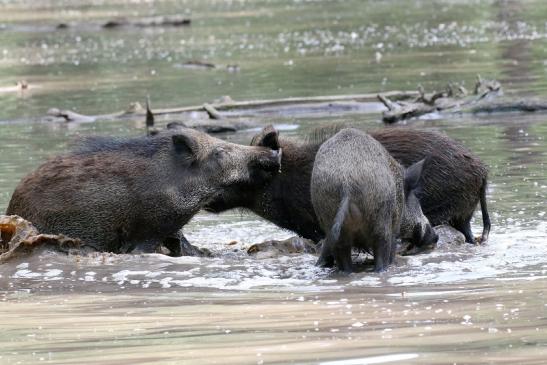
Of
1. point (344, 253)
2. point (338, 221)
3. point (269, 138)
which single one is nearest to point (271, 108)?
point (269, 138)

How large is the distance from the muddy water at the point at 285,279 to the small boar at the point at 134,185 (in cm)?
42

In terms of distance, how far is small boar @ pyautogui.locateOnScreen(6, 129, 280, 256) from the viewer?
9.39 m

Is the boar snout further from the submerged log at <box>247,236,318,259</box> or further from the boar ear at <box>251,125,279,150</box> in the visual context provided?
the submerged log at <box>247,236,318,259</box>

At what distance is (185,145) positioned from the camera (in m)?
9.77

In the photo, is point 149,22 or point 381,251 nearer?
point 381,251

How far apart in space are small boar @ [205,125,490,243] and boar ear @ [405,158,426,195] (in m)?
0.67

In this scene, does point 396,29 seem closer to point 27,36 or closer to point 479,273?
point 27,36

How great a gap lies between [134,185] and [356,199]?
6.67ft

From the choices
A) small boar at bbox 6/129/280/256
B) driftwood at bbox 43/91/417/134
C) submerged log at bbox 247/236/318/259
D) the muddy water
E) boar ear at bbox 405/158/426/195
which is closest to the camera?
the muddy water

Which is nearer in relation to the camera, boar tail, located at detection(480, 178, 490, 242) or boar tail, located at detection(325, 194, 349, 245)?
boar tail, located at detection(325, 194, 349, 245)

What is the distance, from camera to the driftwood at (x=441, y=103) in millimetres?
16516

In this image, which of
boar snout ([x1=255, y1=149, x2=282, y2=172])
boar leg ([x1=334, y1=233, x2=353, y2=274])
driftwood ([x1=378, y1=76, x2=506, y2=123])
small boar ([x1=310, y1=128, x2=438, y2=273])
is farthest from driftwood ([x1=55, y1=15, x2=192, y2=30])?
boar leg ([x1=334, y1=233, x2=353, y2=274])

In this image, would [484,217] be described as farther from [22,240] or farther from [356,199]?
[22,240]

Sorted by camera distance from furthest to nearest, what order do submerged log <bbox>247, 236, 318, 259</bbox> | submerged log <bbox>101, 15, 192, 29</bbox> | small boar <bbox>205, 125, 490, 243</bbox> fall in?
submerged log <bbox>101, 15, 192, 29</bbox> < small boar <bbox>205, 125, 490, 243</bbox> < submerged log <bbox>247, 236, 318, 259</bbox>
